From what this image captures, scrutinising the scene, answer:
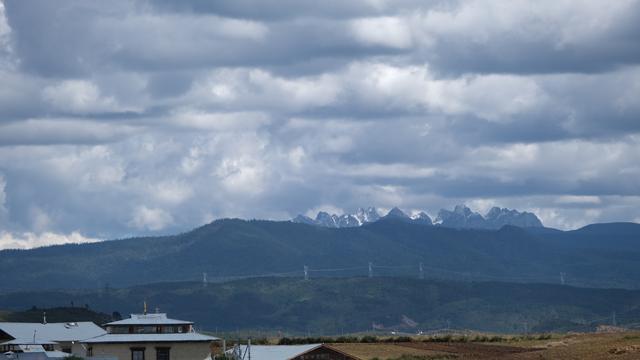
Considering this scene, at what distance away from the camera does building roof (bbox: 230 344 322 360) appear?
14736cm

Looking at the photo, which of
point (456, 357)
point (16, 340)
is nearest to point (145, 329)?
point (16, 340)

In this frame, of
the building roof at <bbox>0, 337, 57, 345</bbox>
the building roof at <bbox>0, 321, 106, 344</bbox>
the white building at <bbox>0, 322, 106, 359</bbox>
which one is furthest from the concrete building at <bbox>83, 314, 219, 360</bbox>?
the building roof at <bbox>0, 321, 106, 344</bbox>

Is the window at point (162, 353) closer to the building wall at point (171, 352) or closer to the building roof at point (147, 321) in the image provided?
the building wall at point (171, 352)

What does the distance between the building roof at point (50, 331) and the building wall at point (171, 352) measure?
13.9 meters

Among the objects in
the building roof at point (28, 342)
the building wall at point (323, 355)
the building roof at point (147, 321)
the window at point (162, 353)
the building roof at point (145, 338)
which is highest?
the building roof at point (147, 321)

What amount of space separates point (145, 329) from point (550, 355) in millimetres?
47264

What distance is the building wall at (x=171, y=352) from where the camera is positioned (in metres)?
161

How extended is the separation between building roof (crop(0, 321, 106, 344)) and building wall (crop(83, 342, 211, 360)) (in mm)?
13891

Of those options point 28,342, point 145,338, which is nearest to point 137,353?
point 145,338

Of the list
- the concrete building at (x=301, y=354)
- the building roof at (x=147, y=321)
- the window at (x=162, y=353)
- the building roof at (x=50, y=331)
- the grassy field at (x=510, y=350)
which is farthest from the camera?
the building roof at (x=50, y=331)

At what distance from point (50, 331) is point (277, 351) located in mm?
40388

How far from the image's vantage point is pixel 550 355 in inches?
5428

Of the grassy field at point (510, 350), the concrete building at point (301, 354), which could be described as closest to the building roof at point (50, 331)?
the grassy field at point (510, 350)

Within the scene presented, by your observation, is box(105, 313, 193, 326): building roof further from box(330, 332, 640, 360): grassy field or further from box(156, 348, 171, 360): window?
box(330, 332, 640, 360): grassy field
